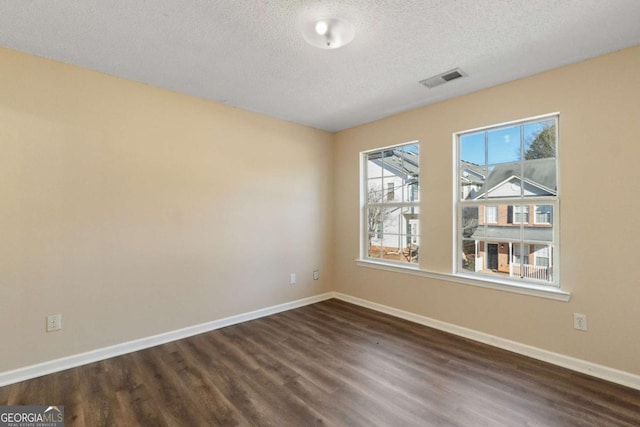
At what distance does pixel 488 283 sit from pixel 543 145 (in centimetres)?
138

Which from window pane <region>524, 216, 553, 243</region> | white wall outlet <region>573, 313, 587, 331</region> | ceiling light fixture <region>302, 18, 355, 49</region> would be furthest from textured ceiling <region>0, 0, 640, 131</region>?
white wall outlet <region>573, 313, 587, 331</region>

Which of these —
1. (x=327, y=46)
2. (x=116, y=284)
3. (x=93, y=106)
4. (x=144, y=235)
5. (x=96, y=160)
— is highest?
(x=327, y=46)

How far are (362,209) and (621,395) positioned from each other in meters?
2.95

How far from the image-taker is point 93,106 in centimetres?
254

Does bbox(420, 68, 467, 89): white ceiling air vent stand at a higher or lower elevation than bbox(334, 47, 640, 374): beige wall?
higher

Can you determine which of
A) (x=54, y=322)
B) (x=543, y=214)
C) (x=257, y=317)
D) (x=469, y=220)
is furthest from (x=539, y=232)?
(x=54, y=322)

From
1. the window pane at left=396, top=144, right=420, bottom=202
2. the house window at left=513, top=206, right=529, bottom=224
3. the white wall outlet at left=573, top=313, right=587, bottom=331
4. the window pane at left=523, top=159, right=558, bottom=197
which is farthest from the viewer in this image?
the window pane at left=396, top=144, right=420, bottom=202

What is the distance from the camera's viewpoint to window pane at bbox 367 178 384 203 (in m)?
4.06

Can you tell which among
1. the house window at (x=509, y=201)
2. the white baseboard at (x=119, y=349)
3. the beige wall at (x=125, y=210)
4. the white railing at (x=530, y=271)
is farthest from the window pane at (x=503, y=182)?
the white baseboard at (x=119, y=349)

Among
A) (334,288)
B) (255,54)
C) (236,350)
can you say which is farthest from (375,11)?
(334,288)

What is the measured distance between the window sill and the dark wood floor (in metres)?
0.57

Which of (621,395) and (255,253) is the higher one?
(255,253)

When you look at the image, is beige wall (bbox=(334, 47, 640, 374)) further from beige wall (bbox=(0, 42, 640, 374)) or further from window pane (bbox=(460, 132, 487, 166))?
window pane (bbox=(460, 132, 487, 166))

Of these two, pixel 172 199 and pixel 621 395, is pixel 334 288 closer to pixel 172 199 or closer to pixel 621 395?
pixel 172 199
